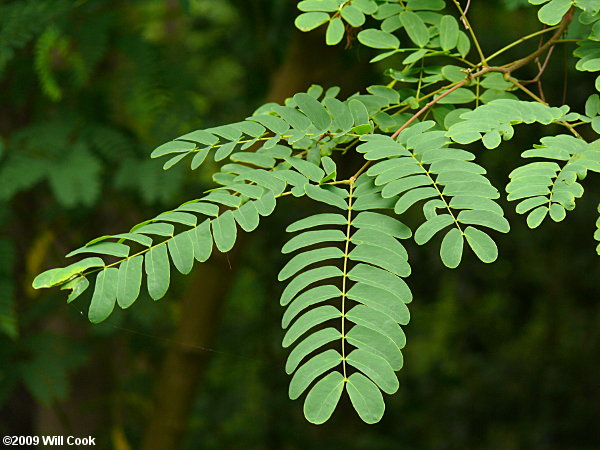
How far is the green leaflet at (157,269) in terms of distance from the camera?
2.50 ft

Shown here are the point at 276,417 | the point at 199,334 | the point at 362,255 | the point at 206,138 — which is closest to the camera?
the point at 362,255

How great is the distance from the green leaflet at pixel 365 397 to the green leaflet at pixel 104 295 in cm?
28

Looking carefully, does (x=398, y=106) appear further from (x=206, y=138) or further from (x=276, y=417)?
(x=276, y=417)

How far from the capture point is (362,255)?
0.76 m

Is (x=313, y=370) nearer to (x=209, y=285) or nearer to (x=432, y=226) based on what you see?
(x=432, y=226)

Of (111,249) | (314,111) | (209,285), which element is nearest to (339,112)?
(314,111)

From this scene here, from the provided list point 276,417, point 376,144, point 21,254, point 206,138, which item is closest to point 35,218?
point 21,254

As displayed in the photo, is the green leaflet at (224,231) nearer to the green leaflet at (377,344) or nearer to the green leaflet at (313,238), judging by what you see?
the green leaflet at (313,238)

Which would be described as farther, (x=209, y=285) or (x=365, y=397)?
(x=209, y=285)

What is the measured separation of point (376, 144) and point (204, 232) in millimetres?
241

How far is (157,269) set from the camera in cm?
77

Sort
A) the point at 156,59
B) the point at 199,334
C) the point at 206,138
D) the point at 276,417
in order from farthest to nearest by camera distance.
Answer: the point at 276,417, the point at 199,334, the point at 156,59, the point at 206,138

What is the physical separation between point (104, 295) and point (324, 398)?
0.91 feet

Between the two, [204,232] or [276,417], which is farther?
[276,417]
